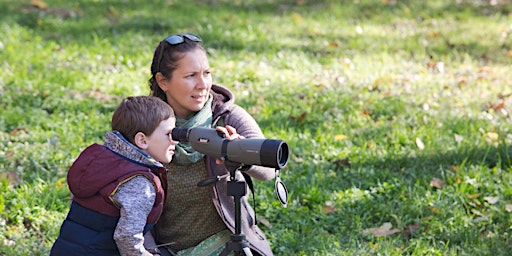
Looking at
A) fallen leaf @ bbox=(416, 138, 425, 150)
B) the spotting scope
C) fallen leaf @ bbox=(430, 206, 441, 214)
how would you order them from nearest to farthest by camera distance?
the spotting scope < fallen leaf @ bbox=(430, 206, 441, 214) < fallen leaf @ bbox=(416, 138, 425, 150)

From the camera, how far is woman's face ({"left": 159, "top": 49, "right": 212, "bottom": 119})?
349 cm

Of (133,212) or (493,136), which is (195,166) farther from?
(493,136)

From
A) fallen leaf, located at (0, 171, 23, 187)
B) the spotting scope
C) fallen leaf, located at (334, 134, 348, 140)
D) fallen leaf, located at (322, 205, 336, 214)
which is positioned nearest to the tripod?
the spotting scope

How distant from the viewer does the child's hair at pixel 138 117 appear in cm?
304

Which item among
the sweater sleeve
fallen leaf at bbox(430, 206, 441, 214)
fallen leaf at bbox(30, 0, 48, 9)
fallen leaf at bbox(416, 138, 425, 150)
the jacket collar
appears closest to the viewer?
the sweater sleeve

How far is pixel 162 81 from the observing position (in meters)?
3.58

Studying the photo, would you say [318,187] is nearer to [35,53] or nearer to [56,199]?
[56,199]

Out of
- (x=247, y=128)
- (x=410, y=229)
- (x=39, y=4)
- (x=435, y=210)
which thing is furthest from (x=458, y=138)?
(x=39, y=4)

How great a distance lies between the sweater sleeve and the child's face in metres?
0.17

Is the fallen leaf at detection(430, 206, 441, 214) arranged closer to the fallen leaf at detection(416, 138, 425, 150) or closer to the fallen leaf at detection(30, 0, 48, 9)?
the fallen leaf at detection(416, 138, 425, 150)

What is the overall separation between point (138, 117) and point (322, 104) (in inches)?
147

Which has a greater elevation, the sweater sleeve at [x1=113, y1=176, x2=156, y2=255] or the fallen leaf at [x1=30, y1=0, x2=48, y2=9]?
the sweater sleeve at [x1=113, y1=176, x2=156, y2=255]

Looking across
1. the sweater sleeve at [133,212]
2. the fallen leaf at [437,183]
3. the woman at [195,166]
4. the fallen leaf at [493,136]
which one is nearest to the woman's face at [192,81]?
the woman at [195,166]

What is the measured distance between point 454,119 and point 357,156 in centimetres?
121
